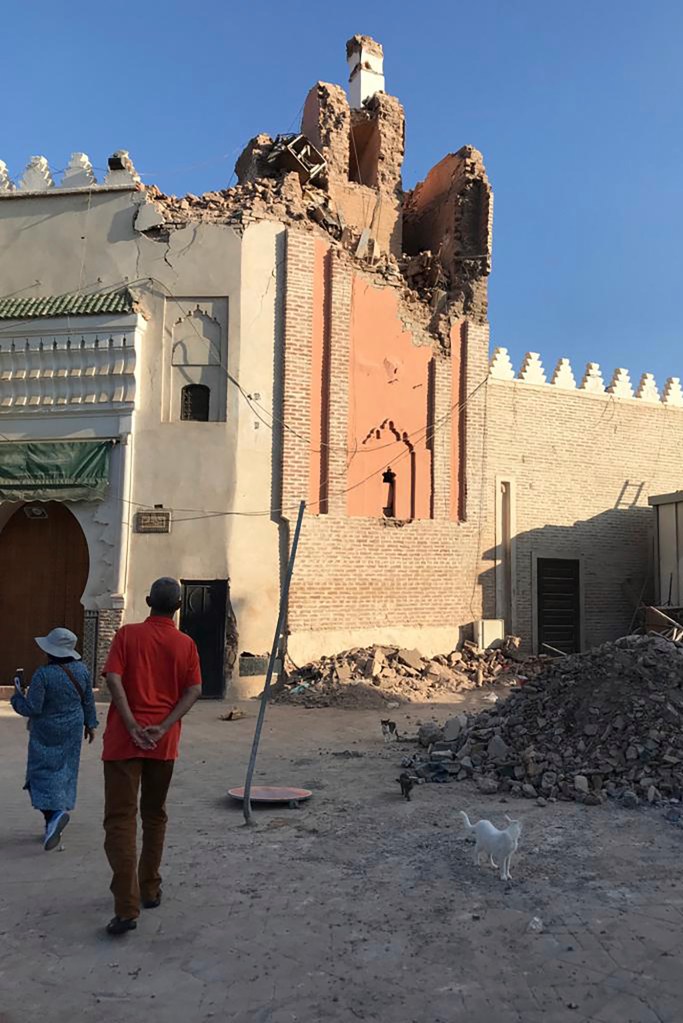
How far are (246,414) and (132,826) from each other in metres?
10.5

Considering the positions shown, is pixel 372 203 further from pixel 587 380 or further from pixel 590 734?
pixel 590 734

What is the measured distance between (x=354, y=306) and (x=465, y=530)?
4860mm

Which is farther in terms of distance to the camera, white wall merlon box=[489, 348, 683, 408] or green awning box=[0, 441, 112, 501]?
white wall merlon box=[489, 348, 683, 408]

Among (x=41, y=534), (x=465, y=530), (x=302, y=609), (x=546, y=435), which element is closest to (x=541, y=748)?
(x=302, y=609)

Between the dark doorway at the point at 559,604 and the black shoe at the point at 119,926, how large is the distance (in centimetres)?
1457

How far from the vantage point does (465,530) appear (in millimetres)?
15953

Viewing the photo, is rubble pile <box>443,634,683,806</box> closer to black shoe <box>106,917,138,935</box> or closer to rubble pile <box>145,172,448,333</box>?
black shoe <box>106,917,138,935</box>

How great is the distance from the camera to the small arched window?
13969 mm

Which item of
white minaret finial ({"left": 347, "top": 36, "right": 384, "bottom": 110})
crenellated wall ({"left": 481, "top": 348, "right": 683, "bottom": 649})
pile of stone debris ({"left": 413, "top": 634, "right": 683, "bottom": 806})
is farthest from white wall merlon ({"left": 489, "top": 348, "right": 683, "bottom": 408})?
pile of stone debris ({"left": 413, "top": 634, "right": 683, "bottom": 806})

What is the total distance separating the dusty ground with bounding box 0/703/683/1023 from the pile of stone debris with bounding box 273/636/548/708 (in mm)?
6093

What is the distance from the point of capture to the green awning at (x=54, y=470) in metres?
13.5

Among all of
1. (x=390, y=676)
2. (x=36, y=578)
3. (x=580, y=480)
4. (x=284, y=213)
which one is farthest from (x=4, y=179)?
(x=580, y=480)

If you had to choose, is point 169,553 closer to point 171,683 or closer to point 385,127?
point 171,683

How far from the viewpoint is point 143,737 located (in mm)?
3807
